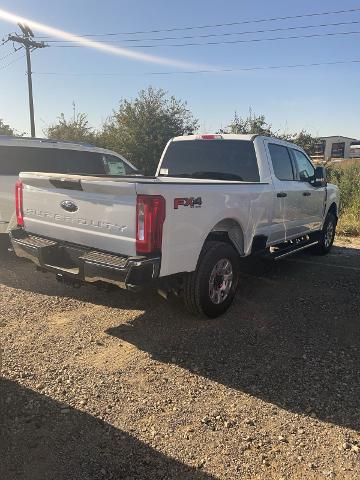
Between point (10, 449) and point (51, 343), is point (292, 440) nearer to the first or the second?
point (10, 449)

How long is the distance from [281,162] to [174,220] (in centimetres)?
303

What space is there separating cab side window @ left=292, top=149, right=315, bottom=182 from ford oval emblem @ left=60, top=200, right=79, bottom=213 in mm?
3922

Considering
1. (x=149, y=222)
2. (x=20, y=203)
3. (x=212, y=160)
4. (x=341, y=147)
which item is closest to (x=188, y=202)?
(x=149, y=222)

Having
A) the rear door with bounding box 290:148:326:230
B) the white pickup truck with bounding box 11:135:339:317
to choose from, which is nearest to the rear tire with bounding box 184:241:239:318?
the white pickup truck with bounding box 11:135:339:317

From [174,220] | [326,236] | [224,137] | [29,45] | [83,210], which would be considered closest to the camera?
[174,220]

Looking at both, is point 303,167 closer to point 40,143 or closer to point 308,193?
point 308,193

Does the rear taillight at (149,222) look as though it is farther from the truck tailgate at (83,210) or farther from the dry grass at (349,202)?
the dry grass at (349,202)

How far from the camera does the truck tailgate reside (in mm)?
3793

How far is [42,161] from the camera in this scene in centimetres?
742

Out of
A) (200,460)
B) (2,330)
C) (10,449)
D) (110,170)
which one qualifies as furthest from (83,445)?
(110,170)

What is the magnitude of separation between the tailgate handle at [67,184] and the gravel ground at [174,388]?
140cm

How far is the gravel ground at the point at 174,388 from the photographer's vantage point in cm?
262

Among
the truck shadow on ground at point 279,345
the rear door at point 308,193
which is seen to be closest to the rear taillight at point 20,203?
the truck shadow on ground at point 279,345

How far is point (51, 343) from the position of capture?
13.4 ft
